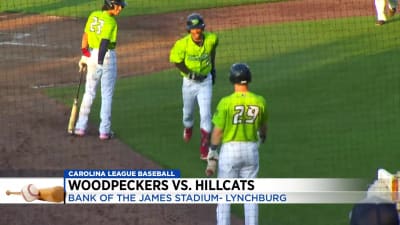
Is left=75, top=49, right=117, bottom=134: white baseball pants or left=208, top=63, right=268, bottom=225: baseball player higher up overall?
left=75, top=49, right=117, bottom=134: white baseball pants

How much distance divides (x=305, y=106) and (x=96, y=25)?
3.47 meters

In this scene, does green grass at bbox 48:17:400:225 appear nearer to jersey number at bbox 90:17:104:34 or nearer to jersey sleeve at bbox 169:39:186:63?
jersey sleeve at bbox 169:39:186:63

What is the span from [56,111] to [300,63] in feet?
15.1

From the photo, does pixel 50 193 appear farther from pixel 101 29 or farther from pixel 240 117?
pixel 101 29

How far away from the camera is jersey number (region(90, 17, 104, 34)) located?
416 inches

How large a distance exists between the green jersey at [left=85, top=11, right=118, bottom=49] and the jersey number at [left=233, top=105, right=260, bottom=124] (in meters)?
3.47

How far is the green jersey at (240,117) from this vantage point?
294 inches

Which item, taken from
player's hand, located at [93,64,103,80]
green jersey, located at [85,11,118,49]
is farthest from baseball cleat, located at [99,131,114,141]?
green jersey, located at [85,11,118,49]

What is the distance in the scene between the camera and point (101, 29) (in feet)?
34.6

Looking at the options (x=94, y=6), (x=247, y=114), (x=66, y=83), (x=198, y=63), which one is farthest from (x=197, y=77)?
(x=94, y=6)

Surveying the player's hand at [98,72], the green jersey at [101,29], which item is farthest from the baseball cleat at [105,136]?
the green jersey at [101,29]

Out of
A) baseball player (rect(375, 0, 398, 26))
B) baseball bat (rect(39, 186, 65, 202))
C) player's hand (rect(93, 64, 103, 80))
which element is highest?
baseball player (rect(375, 0, 398, 26))

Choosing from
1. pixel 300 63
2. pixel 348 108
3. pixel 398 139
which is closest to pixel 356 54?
pixel 300 63

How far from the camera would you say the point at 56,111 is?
12.5 metres
